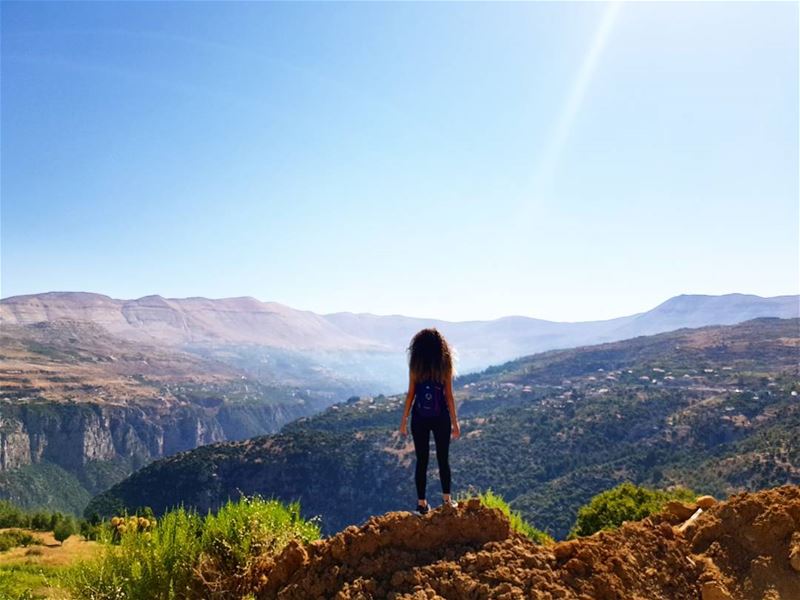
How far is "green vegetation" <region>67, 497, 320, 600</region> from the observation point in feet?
14.7

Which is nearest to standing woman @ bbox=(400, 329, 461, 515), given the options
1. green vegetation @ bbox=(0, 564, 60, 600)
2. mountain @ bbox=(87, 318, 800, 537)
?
green vegetation @ bbox=(0, 564, 60, 600)

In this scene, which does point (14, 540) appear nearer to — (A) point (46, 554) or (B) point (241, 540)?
(A) point (46, 554)

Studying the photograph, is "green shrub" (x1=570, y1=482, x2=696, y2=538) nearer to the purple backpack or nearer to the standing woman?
the standing woman

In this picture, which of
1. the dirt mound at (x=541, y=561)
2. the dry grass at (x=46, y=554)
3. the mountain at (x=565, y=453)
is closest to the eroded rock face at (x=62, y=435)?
the mountain at (x=565, y=453)

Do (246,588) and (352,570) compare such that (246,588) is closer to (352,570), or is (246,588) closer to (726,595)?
(352,570)

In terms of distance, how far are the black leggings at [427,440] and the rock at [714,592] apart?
2.69 meters

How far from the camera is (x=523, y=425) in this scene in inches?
4518

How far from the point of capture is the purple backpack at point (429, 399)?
6348 mm

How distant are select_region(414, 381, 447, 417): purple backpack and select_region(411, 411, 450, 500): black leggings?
0.06 meters

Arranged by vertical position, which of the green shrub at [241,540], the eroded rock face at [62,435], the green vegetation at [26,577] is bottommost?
the eroded rock face at [62,435]

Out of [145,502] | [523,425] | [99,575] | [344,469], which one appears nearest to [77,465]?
[145,502]

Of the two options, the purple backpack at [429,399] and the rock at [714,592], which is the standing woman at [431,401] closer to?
the purple backpack at [429,399]

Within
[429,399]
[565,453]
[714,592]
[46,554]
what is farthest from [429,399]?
[565,453]

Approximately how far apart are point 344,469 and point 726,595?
106746 mm
